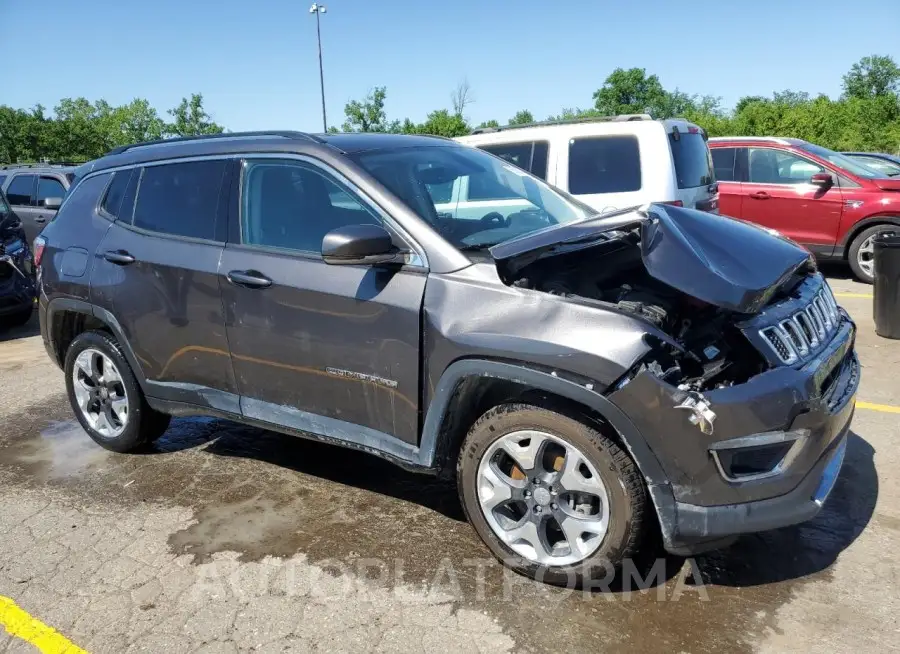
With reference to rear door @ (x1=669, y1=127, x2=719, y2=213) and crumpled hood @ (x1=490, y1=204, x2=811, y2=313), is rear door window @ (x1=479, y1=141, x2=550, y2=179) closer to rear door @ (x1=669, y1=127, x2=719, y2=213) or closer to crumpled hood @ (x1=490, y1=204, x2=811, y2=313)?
rear door @ (x1=669, y1=127, x2=719, y2=213)

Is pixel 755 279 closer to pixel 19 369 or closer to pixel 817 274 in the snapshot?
pixel 817 274

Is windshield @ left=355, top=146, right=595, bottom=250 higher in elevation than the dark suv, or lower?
Result: higher

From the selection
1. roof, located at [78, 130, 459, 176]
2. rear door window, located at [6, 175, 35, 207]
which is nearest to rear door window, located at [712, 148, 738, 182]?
roof, located at [78, 130, 459, 176]

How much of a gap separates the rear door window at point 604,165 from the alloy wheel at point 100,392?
483 centimetres

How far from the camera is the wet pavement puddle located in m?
2.77

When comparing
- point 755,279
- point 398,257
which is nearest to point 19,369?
point 398,257

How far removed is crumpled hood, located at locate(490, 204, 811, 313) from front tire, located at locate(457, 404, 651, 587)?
0.64 metres

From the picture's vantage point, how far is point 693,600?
2.88m

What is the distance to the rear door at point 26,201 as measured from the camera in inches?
439

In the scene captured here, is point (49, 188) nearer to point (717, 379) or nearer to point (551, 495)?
point (551, 495)

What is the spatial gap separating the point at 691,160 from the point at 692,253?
514cm

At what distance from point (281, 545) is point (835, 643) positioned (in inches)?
92.4

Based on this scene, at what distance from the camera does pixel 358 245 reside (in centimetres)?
303

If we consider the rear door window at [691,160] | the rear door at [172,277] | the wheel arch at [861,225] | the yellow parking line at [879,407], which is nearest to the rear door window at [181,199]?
the rear door at [172,277]
